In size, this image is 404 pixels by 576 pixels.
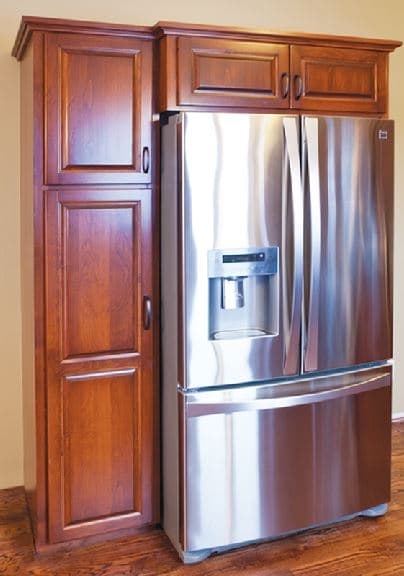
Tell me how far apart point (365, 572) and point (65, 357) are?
137cm

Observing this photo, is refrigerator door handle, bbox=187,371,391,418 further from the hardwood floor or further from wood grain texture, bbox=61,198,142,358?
the hardwood floor

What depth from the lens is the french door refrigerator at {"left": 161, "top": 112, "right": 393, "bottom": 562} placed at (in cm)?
250

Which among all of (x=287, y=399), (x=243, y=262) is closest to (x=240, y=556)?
(x=287, y=399)

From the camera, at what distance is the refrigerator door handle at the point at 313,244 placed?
2607 millimetres

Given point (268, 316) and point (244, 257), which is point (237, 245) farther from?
point (268, 316)

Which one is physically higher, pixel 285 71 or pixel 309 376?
pixel 285 71

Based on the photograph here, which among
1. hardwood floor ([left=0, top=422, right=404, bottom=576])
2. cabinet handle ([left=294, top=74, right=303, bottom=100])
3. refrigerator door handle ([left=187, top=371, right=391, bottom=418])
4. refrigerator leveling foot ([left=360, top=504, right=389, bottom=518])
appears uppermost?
cabinet handle ([left=294, top=74, right=303, bottom=100])

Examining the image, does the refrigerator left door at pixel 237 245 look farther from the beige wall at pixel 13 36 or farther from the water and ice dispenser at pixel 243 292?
the beige wall at pixel 13 36

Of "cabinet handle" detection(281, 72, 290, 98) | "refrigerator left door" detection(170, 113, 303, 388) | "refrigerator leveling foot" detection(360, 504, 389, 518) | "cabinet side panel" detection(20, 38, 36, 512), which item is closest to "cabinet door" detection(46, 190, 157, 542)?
"cabinet side panel" detection(20, 38, 36, 512)

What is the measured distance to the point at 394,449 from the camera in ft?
12.1

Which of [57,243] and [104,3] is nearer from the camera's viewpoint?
[57,243]

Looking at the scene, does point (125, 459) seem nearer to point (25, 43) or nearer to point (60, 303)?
point (60, 303)

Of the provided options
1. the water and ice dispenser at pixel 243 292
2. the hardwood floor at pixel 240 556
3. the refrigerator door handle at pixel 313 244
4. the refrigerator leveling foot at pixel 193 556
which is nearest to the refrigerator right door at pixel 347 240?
the refrigerator door handle at pixel 313 244

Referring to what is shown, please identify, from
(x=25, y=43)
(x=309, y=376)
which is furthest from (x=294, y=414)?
(x=25, y=43)
